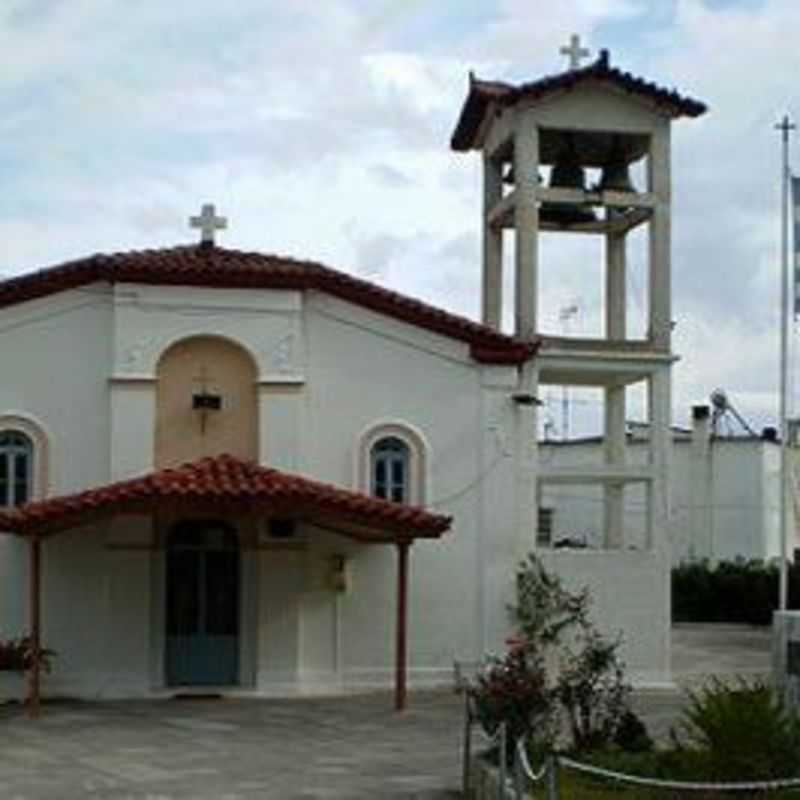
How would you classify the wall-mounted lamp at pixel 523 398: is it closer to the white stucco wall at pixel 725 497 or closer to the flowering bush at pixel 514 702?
the flowering bush at pixel 514 702

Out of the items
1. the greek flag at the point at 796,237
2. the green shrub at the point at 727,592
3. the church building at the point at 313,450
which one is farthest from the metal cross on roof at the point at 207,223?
the green shrub at the point at 727,592

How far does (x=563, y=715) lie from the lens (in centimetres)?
1777

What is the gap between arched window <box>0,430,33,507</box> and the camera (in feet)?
82.2

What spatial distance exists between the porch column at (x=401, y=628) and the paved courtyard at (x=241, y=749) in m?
0.29

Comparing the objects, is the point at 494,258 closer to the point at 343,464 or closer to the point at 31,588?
the point at 343,464

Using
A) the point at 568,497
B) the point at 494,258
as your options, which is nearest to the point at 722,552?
the point at 568,497

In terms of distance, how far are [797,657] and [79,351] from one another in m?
11.9

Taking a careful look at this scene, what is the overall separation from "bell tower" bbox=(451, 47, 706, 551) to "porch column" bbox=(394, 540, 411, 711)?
3.26 m

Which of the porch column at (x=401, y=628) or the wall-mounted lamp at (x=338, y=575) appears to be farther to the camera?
the wall-mounted lamp at (x=338, y=575)

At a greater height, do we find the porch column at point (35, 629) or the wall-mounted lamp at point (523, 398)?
the wall-mounted lamp at point (523, 398)

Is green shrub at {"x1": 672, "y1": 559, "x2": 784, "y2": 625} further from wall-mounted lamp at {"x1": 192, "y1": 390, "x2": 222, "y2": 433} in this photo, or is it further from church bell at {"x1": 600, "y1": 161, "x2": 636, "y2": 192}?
wall-mounted lamp at {"x1": 192, "y1": 390, "x2": 222, "y2": 433}

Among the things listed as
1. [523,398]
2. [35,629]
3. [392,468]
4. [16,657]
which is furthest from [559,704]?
[523,398]

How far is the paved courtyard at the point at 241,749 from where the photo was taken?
16109 mm

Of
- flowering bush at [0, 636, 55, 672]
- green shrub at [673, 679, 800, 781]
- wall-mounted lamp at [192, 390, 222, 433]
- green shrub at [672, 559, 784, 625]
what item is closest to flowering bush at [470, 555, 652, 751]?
green shrub at [673, 679, 800, 781]
